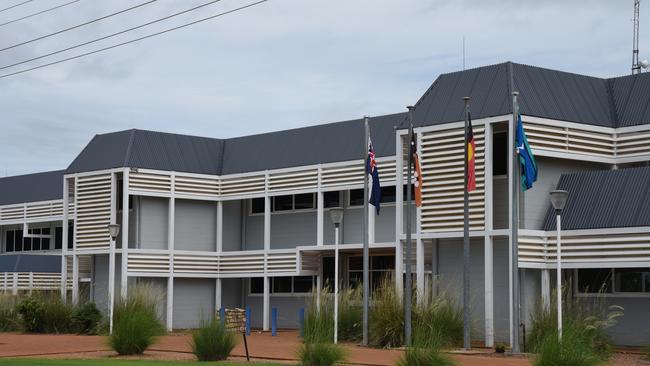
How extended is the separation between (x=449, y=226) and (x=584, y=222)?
3.67 meters

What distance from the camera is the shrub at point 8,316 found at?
40219mm

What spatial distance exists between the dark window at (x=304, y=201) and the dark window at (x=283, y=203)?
371 millimetres

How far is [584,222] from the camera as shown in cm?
2928

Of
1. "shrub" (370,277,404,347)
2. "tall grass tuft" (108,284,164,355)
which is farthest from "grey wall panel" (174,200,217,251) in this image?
"shrub" (370,277,404,347)

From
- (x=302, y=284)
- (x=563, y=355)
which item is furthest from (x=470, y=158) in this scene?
(x=302, y=284)

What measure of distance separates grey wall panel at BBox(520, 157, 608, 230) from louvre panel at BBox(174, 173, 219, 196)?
52.9ft

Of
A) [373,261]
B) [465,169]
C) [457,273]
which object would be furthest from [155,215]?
[465,169]

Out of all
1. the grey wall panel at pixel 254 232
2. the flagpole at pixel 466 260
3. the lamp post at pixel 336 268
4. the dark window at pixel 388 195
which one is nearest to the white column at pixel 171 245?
the grey wall panel at pixel 254 232

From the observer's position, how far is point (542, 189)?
101ft

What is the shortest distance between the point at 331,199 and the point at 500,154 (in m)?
10.4

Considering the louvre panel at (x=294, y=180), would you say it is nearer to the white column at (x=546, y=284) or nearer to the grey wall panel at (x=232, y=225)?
the grey wall panel at (x=232, y=225)

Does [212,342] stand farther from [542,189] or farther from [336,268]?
[542,189]

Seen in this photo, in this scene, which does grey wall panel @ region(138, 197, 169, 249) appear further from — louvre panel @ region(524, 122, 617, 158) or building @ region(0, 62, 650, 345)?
louvre panel @ region(524, 122, 617, 158)

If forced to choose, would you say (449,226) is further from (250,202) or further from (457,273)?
(250,202)
